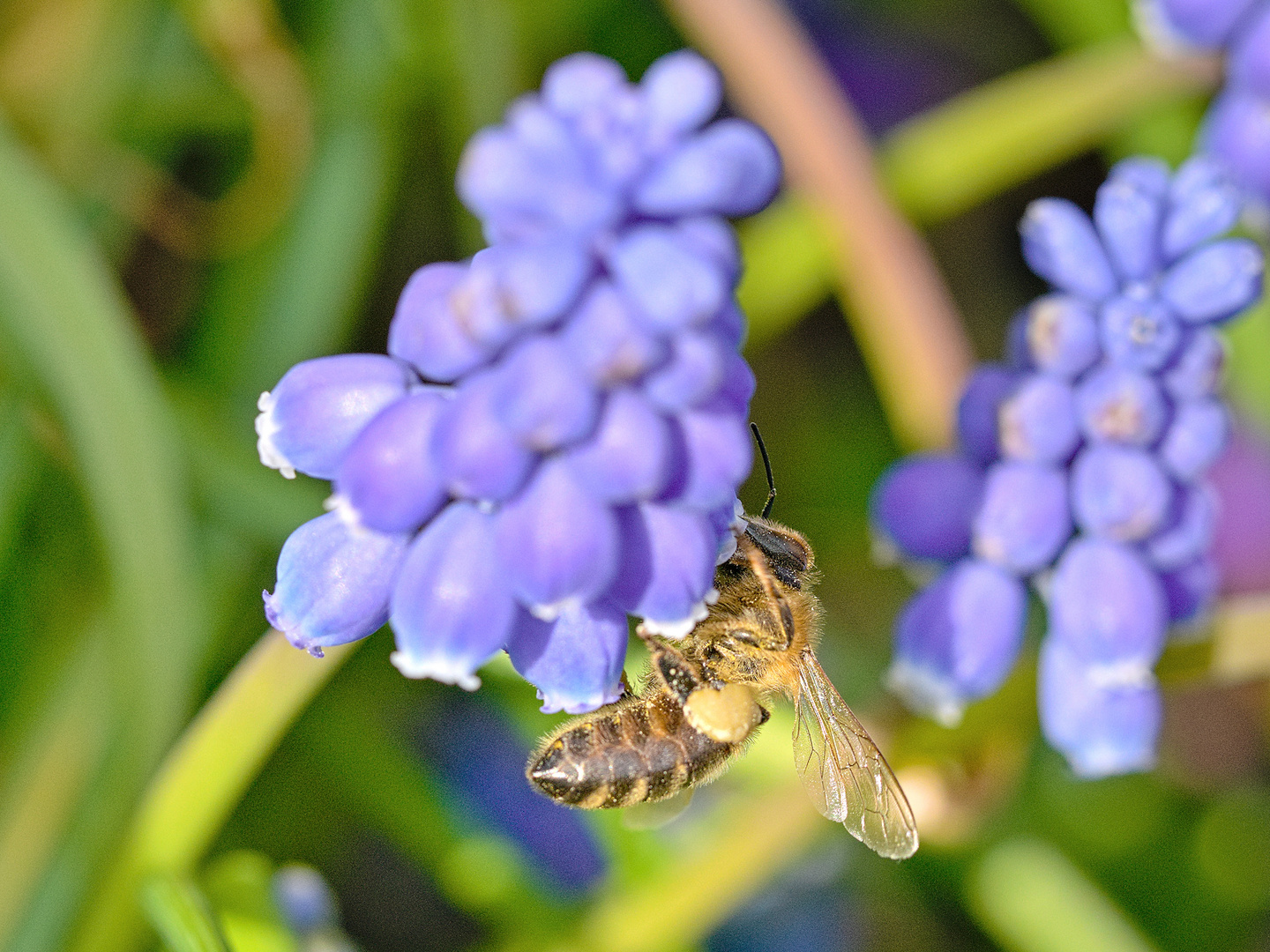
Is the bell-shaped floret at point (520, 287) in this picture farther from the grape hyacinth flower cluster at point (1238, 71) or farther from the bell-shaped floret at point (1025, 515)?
the grape hyacinth flower cluster at point (1238, 71)

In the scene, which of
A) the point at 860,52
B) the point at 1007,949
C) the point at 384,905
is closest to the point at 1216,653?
the point at 1007,949

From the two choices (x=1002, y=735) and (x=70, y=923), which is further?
(x=1002, y=735)

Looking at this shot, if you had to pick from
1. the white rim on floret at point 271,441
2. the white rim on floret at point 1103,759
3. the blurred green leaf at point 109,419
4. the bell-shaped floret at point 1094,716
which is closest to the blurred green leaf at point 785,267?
the bell-shaped floret at point 1094,716

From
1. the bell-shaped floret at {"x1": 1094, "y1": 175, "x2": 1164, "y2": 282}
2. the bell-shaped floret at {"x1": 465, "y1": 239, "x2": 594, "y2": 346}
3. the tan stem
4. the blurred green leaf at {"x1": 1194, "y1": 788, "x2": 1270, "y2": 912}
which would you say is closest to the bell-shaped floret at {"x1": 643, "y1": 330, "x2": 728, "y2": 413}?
the bell-shaped floret at {"x1": 465, "y1": 239, "x2": 594, "y2": 346}

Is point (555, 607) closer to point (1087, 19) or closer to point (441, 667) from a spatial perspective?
point (441, 667)

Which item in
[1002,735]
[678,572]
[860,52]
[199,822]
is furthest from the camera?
[860,52]

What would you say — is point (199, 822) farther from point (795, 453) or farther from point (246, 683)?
point (795, 453)
